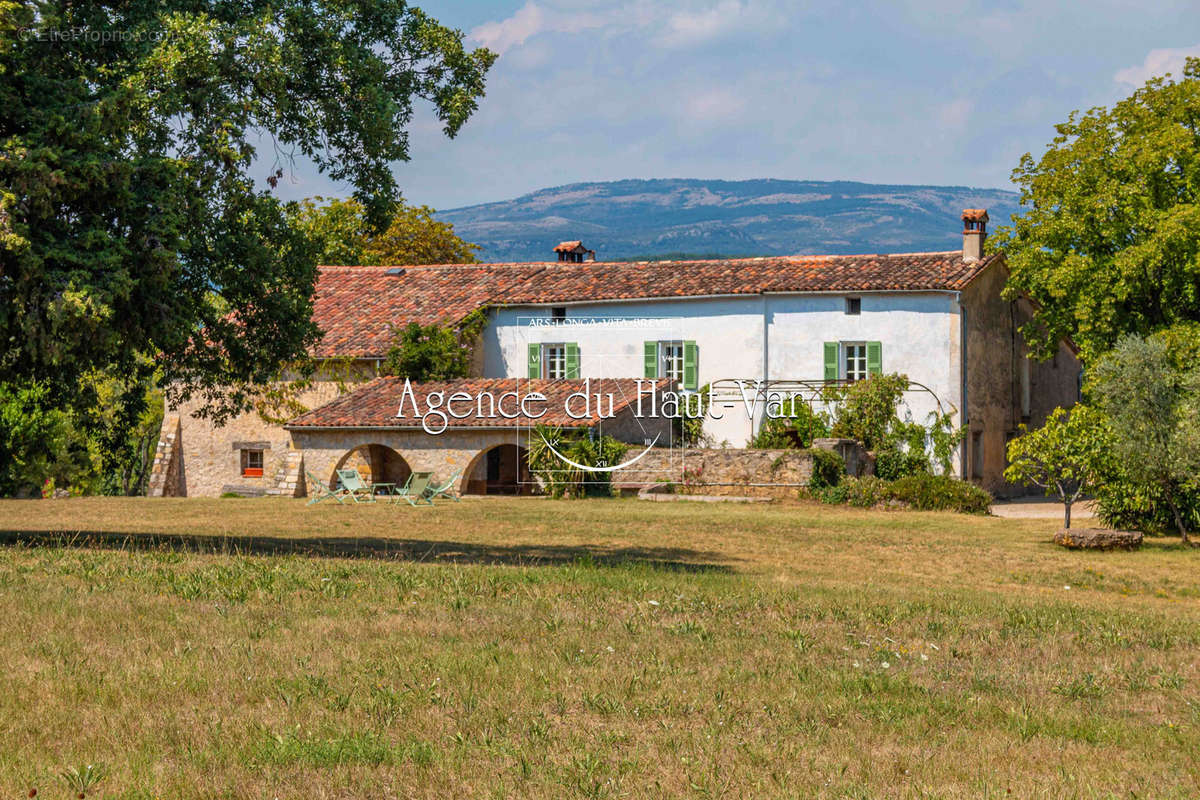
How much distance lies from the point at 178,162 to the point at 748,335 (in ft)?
76.9

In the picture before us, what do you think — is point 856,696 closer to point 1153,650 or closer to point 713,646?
point 713,646

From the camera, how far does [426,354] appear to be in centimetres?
3712

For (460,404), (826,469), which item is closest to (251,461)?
A: (460,404)

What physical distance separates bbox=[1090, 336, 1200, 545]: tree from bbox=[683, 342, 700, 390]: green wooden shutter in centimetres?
1573

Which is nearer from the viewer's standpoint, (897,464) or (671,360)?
(897,464)

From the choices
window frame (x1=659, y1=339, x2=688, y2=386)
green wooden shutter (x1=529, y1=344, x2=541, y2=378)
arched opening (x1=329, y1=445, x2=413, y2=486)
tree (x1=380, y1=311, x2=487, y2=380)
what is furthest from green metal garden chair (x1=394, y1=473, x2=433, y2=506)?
window frame (x1=659, y1=339, x2=688, y2=386)

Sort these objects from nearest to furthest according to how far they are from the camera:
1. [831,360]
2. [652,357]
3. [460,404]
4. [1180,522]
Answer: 1. [1180,522]
2. [460,404]
3. [831,360]
4. [652,357]

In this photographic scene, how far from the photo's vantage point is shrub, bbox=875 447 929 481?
34.3 m

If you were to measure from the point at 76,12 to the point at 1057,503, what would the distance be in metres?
A: 27.5

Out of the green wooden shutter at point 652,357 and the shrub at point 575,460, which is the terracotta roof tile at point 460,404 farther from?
the green wooden shutter at point 652,357

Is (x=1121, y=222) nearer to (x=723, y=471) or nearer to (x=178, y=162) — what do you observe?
(x=723, y=471)

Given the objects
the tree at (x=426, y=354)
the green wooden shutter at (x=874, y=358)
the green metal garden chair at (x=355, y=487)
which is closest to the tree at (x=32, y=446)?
the tree at (x=426, y=354)

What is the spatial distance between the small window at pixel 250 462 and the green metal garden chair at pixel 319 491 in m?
3.69

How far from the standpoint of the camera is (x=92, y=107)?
14.7 meters
